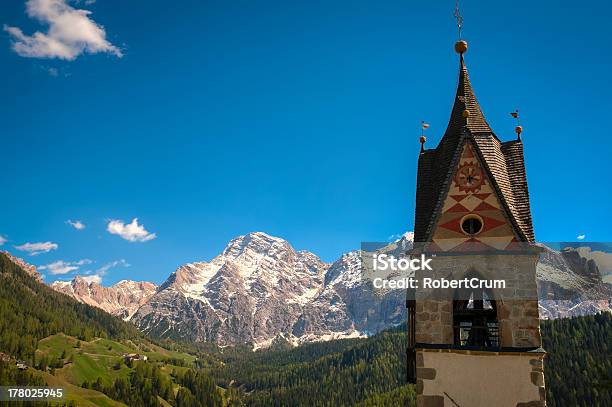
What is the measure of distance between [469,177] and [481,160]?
0.77m

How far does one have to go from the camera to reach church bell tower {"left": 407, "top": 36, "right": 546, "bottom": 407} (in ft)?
53.7

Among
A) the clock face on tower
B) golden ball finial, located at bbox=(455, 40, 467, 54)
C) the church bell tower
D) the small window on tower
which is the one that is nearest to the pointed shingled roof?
the church bell tower

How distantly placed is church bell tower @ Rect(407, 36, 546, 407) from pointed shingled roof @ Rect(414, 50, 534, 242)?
1.8 inches

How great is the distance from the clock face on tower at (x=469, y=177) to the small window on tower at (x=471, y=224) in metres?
1.08

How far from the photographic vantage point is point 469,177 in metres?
19.0

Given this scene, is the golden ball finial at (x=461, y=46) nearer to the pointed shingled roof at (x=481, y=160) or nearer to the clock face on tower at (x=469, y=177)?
the pointed shingled roof at (x=481, y=160)

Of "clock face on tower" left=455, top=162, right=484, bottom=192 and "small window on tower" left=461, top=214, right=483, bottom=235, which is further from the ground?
"clock face on tower" left=455, top=162, right=484, bottom=192

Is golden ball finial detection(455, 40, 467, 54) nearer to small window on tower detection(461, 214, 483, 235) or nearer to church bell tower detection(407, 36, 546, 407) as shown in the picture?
church bell tower detection(407, 36, 546, 407)

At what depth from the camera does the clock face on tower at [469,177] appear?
1888 cm

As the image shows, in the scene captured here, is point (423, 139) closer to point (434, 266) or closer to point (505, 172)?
point (505, 172)

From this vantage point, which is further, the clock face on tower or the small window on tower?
the clock face on tower

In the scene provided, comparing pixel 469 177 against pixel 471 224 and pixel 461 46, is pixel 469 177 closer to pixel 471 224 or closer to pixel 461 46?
pixel 471 224

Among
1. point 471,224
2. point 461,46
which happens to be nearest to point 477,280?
point 471,224

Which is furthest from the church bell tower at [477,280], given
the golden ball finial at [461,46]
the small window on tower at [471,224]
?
the golden ball finial at [461,46]
